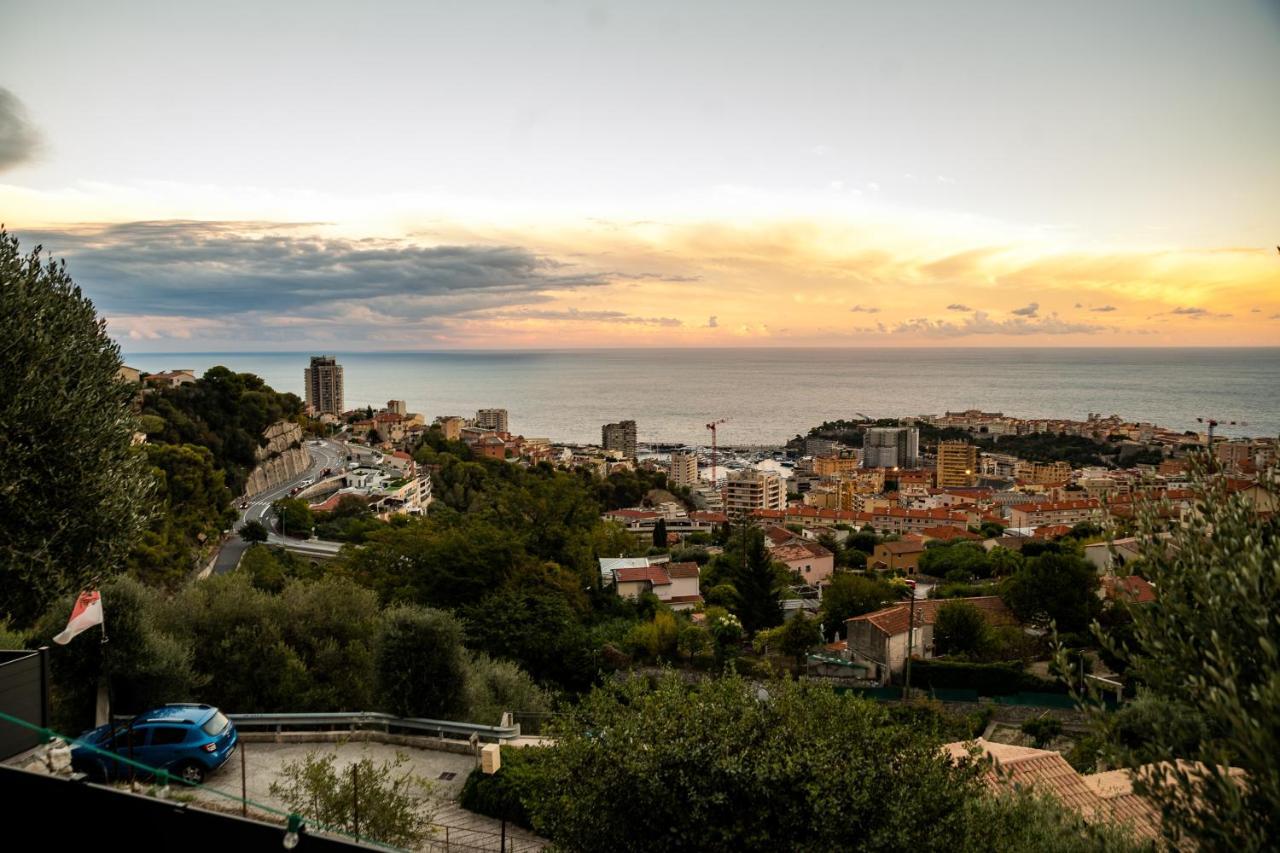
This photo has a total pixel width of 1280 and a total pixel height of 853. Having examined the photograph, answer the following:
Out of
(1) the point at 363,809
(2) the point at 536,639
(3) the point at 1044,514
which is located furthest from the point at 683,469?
(1) the point at 363,809

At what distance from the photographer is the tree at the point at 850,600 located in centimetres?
2395

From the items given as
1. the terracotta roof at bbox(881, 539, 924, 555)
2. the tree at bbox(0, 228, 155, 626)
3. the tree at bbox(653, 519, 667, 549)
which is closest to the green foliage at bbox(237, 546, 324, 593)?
the tree at bbox(0, 228, 155, 626)

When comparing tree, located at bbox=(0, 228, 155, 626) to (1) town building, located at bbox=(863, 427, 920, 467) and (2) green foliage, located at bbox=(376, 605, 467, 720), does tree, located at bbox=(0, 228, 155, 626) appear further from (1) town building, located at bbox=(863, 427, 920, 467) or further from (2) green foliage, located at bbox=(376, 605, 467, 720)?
(1) town building, located at bbox=(863, 427, 920, 467)

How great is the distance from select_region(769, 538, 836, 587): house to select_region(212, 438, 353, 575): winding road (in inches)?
722

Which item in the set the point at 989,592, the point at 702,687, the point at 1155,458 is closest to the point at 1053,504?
the point at 989,592

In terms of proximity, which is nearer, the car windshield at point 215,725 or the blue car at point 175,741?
the blue car at point 175,741

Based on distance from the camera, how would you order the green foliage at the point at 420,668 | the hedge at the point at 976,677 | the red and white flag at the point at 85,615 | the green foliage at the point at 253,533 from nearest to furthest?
1. the red and white flag at the point at 85,615
2. the green foliage at the point at 420,668
3. the hedge at the point at 976,677
4. the green foliage at the point at 253,533

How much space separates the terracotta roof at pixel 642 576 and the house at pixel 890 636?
808 centimetres

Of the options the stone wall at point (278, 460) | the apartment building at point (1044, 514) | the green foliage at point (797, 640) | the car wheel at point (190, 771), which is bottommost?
the apartment building at point (1044, 514)

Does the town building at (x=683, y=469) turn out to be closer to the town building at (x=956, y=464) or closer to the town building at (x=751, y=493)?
the town building at (x=751, y=493)

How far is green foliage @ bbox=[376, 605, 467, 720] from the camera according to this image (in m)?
9.51

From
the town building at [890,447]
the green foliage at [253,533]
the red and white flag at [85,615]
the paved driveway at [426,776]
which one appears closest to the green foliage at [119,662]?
the paved driveway at [426,776]

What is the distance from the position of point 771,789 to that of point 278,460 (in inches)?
1730

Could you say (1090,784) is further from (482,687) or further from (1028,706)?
(1028,706)
